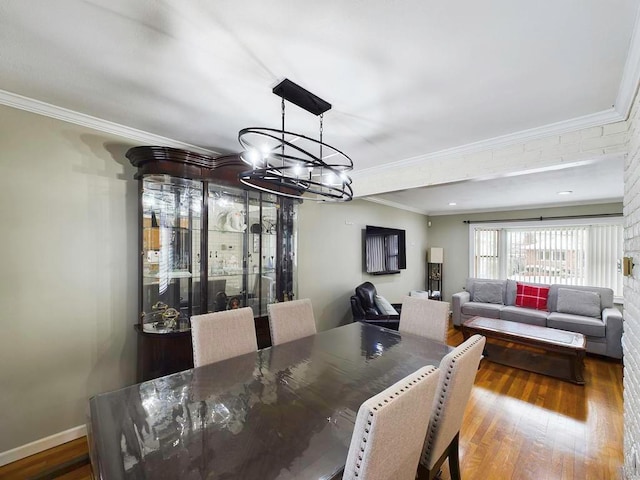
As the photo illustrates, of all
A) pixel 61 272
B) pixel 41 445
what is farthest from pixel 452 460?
pixel 61 272

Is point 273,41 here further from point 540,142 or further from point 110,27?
point 540,142

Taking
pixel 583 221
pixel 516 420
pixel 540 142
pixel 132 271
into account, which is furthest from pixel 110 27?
pixel 583 221

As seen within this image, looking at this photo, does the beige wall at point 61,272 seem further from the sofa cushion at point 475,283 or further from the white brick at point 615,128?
the sofa cushion at point 475,283

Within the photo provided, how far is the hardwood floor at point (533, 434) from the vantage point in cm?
192

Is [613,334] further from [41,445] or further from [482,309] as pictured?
[41,445]

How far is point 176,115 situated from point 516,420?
379 centimetres

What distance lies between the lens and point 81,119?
211 centimetres

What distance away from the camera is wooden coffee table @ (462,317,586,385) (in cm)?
320

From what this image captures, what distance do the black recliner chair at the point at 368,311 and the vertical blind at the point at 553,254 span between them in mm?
3151

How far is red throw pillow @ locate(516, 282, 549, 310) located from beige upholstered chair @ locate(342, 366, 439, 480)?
5002 millimetres

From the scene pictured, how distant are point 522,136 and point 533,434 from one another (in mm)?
2423

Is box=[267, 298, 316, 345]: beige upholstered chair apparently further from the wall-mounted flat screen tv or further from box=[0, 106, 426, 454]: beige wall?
the wall-mounted flat screen tv

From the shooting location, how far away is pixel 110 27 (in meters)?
1.26

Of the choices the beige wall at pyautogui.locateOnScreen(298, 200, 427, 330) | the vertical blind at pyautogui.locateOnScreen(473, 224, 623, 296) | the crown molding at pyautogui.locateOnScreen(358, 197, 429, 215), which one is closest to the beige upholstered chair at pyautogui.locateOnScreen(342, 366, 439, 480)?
the beige wall at pyautogui.locateOnScreen(298, 200, 427, 330)
